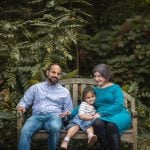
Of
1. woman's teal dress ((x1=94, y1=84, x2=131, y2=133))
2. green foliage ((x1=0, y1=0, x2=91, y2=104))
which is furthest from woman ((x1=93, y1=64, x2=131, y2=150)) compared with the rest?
green foliage ((x1=0, y1=0, x2=91, y2=104))

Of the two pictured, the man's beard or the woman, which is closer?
the woman

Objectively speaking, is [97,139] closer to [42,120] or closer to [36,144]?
[42,120]

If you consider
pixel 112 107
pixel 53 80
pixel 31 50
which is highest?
pixel 31 50

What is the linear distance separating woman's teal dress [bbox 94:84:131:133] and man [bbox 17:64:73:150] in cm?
48

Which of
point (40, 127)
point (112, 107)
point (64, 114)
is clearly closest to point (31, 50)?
point (64, 114)

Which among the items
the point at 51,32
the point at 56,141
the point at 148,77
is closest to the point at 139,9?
the point at 148,77

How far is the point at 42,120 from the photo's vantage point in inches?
295

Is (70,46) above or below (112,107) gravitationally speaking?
above

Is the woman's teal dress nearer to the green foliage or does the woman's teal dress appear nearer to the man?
the man

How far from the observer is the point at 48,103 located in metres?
7.67

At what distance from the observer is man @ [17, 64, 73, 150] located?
7.40 meters

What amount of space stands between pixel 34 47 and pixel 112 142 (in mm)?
2586

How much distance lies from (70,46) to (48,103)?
11.8 ft

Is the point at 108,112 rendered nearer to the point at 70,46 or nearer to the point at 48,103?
the point at 48,103
